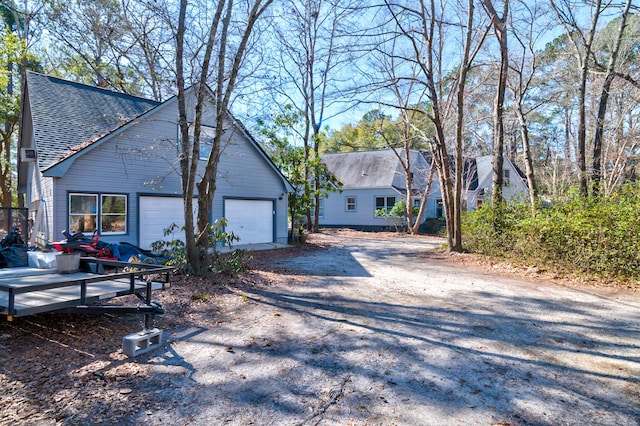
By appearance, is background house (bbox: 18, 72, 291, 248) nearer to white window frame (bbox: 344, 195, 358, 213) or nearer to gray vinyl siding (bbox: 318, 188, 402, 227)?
gray vinyl siding (bbox: 318, 188, 402, 227)

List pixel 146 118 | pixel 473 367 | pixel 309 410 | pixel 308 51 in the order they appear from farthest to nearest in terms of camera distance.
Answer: pixel 308 51
pixel 146 118
pixel 473 367
pixel 309 410

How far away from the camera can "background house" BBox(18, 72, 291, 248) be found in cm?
1059

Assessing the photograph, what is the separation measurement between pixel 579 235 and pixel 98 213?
12845 mm

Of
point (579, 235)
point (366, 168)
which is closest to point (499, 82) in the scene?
point (579, 235)

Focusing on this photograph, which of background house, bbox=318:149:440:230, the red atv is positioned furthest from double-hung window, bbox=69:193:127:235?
background house, bbox=318:149:440:230

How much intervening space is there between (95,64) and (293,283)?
20.6 m

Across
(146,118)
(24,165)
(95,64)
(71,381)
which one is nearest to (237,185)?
(146,118)

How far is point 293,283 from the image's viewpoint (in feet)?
26.8

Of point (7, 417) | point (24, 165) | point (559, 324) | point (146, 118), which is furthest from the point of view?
point (24, 165)

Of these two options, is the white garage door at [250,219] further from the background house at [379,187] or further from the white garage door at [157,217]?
the background house at [379,187]

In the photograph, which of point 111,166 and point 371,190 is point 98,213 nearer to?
point 111,166

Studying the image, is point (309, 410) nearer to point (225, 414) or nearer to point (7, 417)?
point (225, 414)

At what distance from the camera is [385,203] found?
86.0 feet

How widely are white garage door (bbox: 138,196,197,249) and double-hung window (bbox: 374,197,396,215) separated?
15.8 meters
